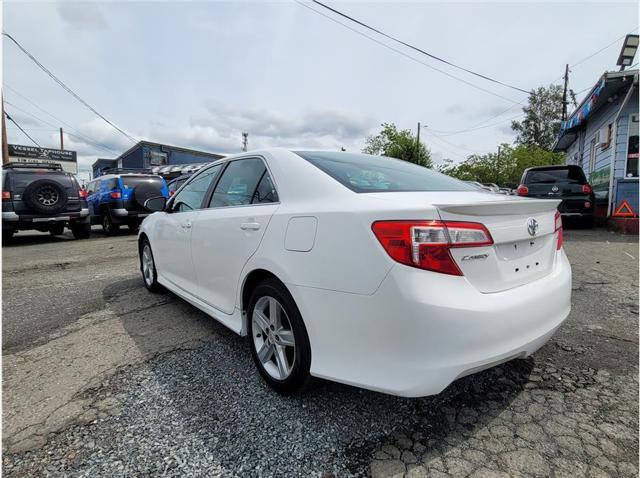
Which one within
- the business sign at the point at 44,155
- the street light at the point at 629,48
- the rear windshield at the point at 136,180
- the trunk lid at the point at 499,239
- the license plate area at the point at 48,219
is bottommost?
the license plate area at the point at 48,219

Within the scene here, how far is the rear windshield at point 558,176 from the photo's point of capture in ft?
30.5

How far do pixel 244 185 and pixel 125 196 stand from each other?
9492 mm

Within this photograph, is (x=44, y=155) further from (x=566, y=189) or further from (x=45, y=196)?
(x=566, y=189)

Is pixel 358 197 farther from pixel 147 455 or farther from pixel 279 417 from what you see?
pixel 147 455

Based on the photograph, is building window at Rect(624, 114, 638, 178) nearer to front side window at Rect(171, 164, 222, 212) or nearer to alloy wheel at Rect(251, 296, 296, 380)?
front side window at Rect(171, 164, 222, 212)

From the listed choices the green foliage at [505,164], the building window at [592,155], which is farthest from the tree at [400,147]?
the building window at [592,155]

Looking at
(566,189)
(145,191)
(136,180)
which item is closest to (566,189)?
(566,189)

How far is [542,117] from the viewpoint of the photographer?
1700 inches

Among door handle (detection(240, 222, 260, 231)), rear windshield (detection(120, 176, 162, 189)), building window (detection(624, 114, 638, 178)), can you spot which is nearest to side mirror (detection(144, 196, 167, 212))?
door handle (detection(240, 222, 260, 231))

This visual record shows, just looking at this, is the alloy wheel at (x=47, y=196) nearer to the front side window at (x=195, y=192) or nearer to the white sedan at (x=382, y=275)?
the front side window at (x=195, y=192)

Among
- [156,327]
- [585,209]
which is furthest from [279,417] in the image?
[585,209]

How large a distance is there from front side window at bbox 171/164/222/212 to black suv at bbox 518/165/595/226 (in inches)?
322

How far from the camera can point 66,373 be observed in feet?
8.64

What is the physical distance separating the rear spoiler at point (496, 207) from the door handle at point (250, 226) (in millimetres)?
1122
